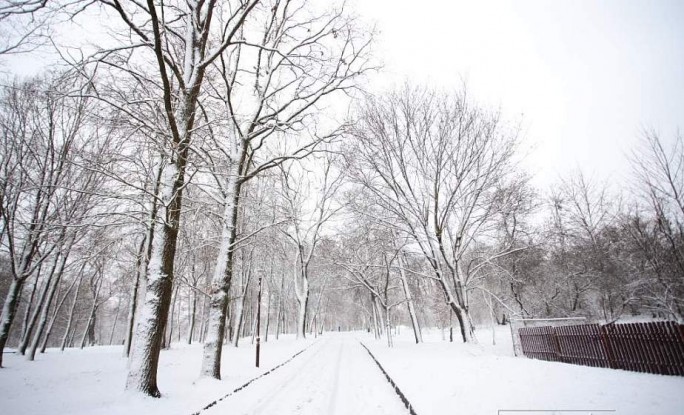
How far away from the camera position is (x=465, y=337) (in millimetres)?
13055

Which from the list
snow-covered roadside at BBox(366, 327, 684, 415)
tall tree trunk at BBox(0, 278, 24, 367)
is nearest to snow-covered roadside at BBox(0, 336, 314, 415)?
tall tree trunk at BBox(0, 278, 24, 367)

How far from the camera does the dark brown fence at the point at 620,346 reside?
271 inches

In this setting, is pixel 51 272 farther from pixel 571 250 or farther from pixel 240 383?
pixel 571 250

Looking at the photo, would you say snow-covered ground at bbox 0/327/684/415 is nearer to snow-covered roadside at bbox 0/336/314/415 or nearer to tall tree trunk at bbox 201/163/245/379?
snow-covered roadside at bbox 0/336/314/415

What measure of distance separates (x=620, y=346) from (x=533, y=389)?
192 inches

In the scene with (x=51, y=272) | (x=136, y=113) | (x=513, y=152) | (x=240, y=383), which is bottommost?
(x=240, y=383)

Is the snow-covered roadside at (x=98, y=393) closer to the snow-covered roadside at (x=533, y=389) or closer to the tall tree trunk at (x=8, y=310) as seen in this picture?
the tall tree trunk at (x=8, y=310)

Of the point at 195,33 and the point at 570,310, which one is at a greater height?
the point at 195,33

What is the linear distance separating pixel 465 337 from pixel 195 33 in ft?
51.4

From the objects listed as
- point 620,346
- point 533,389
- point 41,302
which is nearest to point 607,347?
point 620,346

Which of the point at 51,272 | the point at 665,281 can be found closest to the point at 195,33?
the point at 51,272

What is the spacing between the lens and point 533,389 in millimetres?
5773

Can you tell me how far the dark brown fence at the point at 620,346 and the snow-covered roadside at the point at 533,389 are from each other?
19.9 inches

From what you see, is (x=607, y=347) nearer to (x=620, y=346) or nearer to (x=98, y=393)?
(x=620, y=346)
